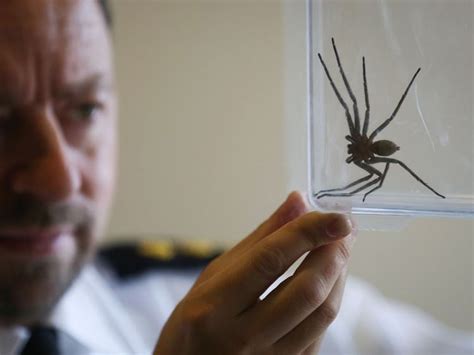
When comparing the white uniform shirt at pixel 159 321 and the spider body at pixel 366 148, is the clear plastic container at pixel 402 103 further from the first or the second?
the white uniform shirt at pixel 159 321

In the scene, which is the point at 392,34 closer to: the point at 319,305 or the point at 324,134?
the point at 324,134

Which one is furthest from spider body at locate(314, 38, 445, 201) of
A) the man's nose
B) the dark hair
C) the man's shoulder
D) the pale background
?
the pale background

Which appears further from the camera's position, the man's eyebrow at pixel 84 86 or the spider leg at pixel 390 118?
the man's eyebrow at pixel 84 86

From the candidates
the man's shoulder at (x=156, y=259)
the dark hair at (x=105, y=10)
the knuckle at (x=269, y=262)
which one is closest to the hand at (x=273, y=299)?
the knuckle at (x=269, y=262)

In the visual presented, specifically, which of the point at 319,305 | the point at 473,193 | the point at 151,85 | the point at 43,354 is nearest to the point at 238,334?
the point at 319,305

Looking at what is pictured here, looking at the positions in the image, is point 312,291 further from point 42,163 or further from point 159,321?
point 159,321
